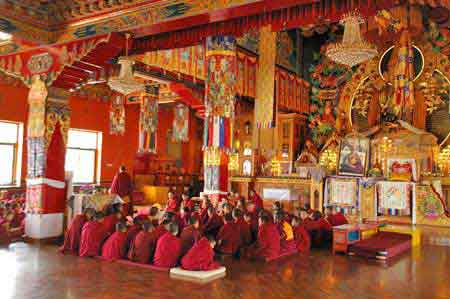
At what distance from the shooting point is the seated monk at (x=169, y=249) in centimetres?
549

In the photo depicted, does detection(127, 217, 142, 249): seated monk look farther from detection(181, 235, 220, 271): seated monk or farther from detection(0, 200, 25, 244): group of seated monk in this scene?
detection(0, 200, 25, 244): group of seated monk

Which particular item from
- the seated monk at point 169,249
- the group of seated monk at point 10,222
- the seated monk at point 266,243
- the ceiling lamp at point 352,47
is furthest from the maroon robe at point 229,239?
the group of seated monk at point 10,222

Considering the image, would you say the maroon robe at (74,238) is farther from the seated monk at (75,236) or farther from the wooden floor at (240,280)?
the wooden floor at (240,280)

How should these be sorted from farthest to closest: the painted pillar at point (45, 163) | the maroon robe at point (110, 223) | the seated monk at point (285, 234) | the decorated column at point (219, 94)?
the decorated column at point (219, 94) → the painted pillar at point (45, 163) → the seated monk at point (285, 234) → the maroon robe at point (110, 223)

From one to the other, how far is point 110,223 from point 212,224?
1.74 meters

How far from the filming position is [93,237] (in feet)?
20.3

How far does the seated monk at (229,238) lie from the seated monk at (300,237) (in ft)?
3.60

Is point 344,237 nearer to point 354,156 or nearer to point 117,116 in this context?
point 354,156

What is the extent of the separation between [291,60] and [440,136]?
18.6ft

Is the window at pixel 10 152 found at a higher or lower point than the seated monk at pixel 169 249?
higher

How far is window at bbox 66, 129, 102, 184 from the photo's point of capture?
14.6 meters

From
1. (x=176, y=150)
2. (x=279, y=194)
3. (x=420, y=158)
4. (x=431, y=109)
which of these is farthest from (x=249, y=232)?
(x=176, y=150)

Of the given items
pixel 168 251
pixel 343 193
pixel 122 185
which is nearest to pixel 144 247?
pixel 168 251

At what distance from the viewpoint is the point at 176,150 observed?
18.5 metres
